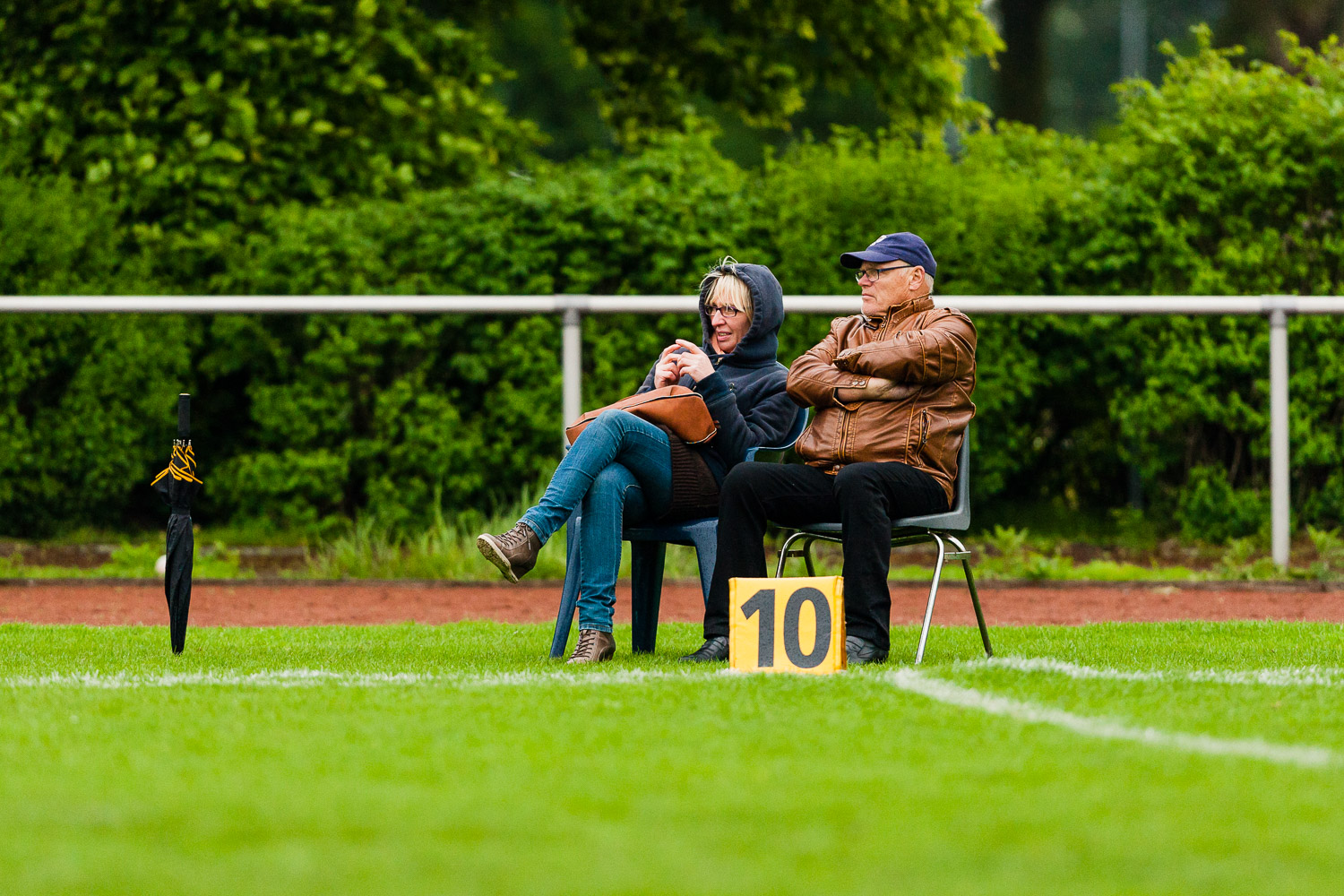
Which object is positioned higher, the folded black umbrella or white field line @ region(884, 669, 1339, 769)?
the folded black umbrella

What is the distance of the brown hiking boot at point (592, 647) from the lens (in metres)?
5.18

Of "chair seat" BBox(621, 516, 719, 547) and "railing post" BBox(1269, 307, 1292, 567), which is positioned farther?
"railing post" BBox(1269, 307, 1292, 567)

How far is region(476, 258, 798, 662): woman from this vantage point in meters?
5.17

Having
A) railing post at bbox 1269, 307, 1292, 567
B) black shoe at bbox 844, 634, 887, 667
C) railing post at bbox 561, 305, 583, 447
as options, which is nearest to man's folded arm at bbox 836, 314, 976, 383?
black shoe at bbox 844, 634, 887, 667

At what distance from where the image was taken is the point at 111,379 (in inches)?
360

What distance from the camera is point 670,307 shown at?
346 inches

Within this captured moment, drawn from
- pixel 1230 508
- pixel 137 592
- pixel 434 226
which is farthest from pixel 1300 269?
pixel 137 592

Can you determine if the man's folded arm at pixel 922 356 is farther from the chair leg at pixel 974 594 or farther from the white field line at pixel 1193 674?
the white field line at pixel 1193 674

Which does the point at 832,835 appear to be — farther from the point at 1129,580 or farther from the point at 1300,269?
the point at 1300,269

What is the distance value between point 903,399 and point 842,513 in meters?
0.45

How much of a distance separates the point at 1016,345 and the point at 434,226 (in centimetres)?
323

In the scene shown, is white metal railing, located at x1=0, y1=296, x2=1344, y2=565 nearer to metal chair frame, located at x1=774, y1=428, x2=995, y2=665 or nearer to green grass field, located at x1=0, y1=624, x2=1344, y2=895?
metal chair frame, located at x1=774, y1=428, x2=995, y2=665

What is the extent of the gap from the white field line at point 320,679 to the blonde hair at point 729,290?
50.2 inches

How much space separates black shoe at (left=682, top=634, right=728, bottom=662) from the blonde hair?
104 cm
